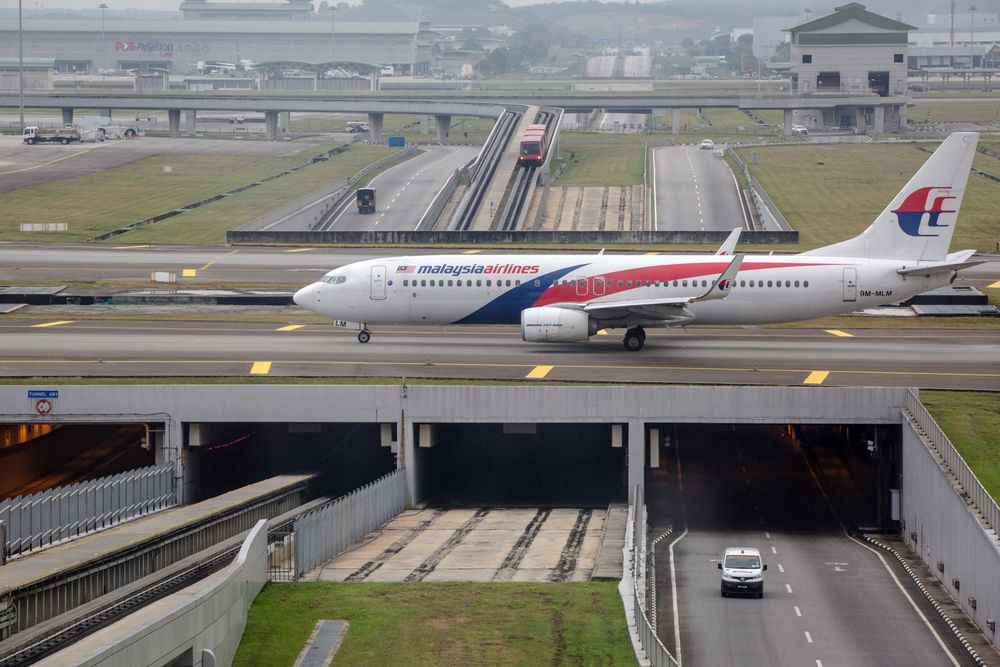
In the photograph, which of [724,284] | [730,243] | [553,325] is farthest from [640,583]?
[730,243]

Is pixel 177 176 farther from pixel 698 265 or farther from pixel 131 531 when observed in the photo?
pixel 131 531

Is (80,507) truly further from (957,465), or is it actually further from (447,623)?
(957,465)

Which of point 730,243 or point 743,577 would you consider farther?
point 730,243

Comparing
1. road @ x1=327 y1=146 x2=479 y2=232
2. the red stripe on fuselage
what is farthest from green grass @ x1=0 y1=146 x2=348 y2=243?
the red stripe on fuselage

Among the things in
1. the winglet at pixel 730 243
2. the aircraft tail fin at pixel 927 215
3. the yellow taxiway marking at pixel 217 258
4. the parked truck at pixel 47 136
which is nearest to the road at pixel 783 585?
the winglet at pixel 730 243

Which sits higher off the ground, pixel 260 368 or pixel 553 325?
pixel 553 325

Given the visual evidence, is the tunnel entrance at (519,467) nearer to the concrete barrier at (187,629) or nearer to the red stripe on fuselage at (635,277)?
the red stripe on fuselage at (635,277)
